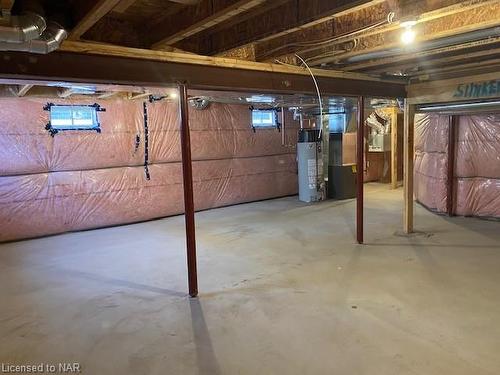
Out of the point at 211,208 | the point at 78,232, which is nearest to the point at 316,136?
the point at 211,208

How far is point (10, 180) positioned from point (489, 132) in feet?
19.8

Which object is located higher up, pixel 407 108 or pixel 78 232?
pixel 407 108

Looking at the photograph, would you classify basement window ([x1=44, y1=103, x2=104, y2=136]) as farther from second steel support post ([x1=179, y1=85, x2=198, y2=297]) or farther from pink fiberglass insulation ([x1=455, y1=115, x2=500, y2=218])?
pink fiberglass insulation ([x1=455, y1=115, x2=500, y2=218])

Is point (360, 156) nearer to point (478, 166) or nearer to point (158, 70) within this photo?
point (478, 166)

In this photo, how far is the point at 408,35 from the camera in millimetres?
2461

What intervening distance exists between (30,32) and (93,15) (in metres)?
0.31

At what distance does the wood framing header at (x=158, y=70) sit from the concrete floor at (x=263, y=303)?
5.16 ft

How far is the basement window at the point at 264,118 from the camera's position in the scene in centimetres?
719

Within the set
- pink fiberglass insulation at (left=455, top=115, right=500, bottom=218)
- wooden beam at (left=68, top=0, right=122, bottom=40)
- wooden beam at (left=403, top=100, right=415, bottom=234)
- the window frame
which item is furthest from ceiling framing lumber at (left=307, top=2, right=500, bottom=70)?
the window frame

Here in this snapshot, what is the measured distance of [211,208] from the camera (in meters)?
6.61

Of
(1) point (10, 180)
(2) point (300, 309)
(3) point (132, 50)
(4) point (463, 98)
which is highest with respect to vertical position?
(3) point (132, 50)

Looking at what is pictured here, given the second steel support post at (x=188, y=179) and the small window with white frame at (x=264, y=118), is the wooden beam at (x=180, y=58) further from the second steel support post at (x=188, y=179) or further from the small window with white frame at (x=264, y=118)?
the small window with white frame at (x=264, y=118)

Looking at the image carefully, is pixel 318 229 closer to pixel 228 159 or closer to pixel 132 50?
pixel 228 159

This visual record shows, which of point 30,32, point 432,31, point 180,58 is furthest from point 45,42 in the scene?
point 432,31
